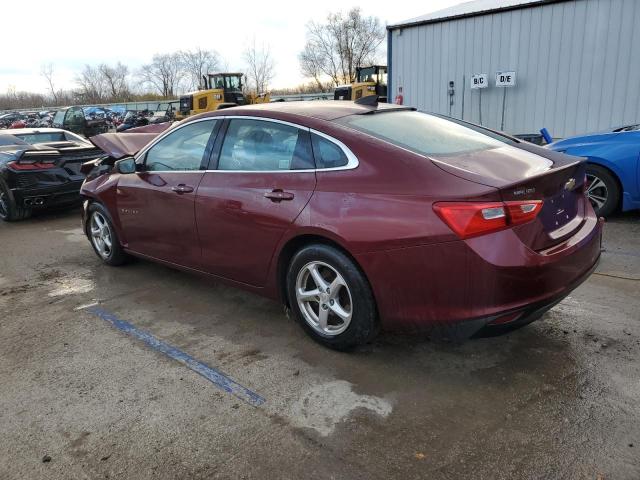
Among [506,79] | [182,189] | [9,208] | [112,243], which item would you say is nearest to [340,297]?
[182,189]

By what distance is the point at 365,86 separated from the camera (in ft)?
68.9

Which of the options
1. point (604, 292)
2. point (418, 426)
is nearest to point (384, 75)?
point (604, 292)

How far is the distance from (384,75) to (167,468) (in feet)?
75.2

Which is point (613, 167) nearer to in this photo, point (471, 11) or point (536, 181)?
point (536, 181)

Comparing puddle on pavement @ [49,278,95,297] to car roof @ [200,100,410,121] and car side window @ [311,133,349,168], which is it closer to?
car roof @ [200,100,410,121]

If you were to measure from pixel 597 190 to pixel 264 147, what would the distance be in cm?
451

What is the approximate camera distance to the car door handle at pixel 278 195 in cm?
325

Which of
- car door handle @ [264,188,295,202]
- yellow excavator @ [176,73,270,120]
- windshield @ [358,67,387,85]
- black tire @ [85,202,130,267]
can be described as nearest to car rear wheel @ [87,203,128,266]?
black tire @ [85,202,130,267]

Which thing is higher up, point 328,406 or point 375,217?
point 375,217

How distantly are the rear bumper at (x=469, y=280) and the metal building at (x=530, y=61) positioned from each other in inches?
393

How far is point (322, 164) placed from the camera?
3.16 meters

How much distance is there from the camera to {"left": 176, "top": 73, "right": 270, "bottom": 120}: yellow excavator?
2356 centimetres

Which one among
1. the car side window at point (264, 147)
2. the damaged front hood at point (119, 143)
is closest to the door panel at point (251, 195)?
the car side window at point (264, 147)

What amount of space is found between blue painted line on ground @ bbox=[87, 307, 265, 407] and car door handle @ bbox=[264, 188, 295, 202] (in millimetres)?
1148
